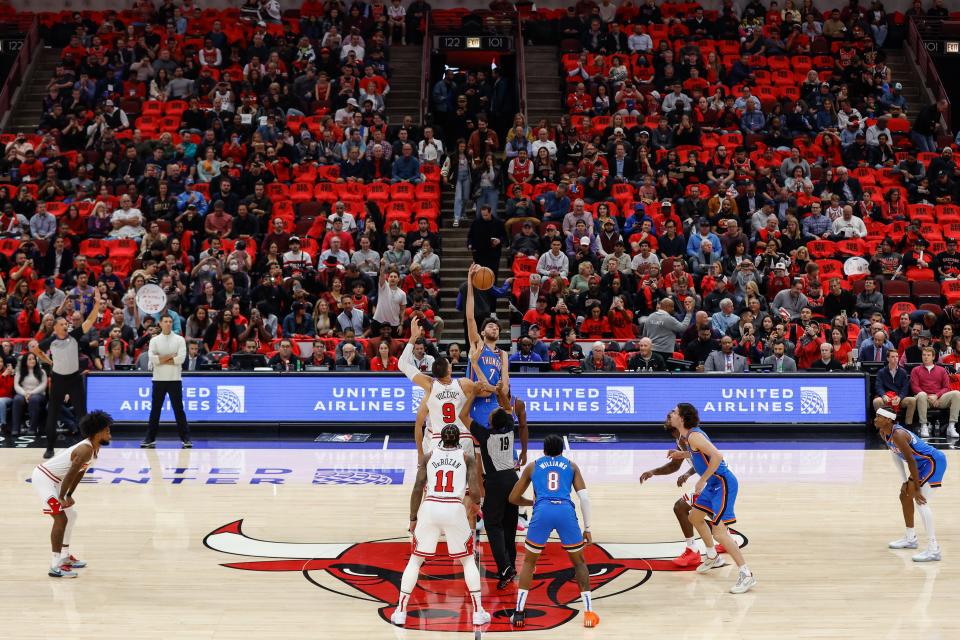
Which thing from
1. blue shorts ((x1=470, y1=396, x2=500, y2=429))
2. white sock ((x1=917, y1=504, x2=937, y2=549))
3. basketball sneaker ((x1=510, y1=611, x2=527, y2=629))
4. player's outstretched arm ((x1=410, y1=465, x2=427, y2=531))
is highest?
blue shorts ((x1=470, y1=396, x2=500, y2=429))

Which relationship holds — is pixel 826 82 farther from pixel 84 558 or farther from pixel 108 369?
pixel 84 558

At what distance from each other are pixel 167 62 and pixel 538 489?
64.9 feet

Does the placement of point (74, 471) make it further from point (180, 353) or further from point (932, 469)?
point (932, 469)

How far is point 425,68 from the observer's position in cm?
2536

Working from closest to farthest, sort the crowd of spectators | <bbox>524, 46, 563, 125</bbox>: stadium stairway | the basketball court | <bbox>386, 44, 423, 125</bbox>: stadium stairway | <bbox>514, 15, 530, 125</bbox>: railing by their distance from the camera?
the basketball court < the crowd of spectators < <bbox>514, 15, 530, 125</bbox>: railing < <bbox>524, 46, 563, 125</bbox>: stadium stairway < <bbox>386, 44, 423, 125</bbox>: stadium stairway

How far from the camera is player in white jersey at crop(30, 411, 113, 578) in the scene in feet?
31.9

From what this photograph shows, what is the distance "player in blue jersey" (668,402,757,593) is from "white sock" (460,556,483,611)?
7.44 ft

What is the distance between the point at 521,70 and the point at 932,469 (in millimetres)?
16704

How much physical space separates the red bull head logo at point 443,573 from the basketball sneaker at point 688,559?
6cm

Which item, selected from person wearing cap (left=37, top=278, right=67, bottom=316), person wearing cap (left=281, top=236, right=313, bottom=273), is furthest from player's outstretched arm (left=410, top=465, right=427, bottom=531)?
person wearing cap (left=37, top=278, right=67, bottom=316)

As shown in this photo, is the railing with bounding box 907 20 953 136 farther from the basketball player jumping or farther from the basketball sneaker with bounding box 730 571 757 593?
the basketball sneaker with bounding box 730 571 757 593

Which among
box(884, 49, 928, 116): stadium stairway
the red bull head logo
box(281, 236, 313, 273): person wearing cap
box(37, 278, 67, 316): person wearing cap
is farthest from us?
box(884, 49, 928, 116): stadium stairway

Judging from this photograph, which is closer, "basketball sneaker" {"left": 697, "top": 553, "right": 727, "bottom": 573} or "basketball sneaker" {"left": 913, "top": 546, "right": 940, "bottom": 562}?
"basketball sneaker" {"left": 697, "top": 553, "right": 727, "bottom": 573}

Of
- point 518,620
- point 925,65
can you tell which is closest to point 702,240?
point 925,65
